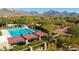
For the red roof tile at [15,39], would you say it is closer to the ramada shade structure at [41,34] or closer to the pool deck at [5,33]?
the pool deck at [5,33]

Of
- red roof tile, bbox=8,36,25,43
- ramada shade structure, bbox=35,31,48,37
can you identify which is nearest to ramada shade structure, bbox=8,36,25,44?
red roof tile, bbox=8,36,25,43

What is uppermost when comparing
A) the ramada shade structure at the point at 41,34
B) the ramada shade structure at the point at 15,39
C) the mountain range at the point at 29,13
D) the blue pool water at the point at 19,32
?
the mountain range at the point at 29,13

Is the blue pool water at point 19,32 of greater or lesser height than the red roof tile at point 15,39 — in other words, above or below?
above

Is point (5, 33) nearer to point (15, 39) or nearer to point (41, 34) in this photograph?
point (15, 39)

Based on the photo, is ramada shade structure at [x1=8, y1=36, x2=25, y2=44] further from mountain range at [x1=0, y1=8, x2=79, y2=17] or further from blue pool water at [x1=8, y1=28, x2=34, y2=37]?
mountain range at [x1=0, y1=8, x2=79, y2=17]

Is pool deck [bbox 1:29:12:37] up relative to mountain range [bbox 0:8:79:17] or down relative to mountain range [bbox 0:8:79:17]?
down

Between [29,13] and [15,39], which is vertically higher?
[29,13]

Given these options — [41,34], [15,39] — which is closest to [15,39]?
[15,39]

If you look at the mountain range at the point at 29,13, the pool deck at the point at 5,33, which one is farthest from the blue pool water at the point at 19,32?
the mountain range at the point at 29,13

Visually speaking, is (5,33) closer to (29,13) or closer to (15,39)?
(15,39)

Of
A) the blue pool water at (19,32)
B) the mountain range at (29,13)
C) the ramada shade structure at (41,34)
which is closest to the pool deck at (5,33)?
the blue pool water at (19,32)
